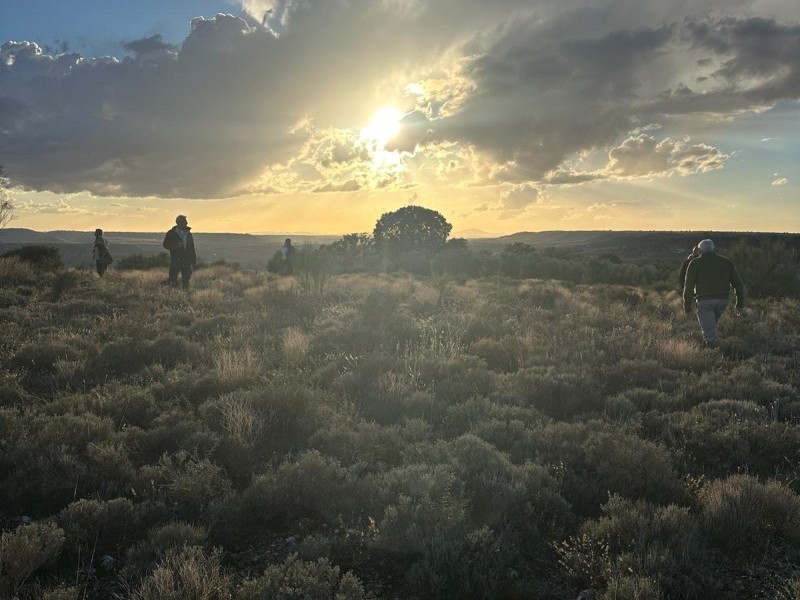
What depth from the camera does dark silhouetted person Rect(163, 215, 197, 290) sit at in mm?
16391

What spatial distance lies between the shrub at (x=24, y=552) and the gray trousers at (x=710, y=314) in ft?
36.1

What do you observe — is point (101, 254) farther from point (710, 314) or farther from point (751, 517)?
point (751, 517)

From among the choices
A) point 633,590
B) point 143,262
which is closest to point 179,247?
point 633,590

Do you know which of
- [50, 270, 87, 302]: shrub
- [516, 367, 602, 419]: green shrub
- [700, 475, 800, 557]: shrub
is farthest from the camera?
[50, 270, 87, 302]: shrub

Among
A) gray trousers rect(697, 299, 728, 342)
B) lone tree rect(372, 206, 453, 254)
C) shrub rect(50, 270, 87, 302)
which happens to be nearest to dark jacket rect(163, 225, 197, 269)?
shrub rect(50, 270, 87, 302)

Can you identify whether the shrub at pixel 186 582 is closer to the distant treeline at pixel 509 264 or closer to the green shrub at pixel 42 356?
the green shrub at pixel 42 356

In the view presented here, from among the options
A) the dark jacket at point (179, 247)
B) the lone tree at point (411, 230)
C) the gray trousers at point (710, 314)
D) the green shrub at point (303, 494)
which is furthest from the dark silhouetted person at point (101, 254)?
the lone tree at point (411, 230)

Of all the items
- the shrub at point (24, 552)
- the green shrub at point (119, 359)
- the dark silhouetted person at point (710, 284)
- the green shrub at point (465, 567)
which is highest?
the dark silhouetted person at point (710, 284)

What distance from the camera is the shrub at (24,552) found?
337 centimetres

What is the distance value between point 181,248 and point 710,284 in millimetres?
14572

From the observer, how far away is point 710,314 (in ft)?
35.0

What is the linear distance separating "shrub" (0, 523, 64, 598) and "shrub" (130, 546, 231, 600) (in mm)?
737

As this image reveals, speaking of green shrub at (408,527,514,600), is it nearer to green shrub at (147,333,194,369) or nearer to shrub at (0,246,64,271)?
green shrub at (147,333,194,369)

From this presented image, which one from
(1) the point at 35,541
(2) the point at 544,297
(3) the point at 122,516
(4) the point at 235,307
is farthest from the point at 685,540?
(2) the point at 544,297
